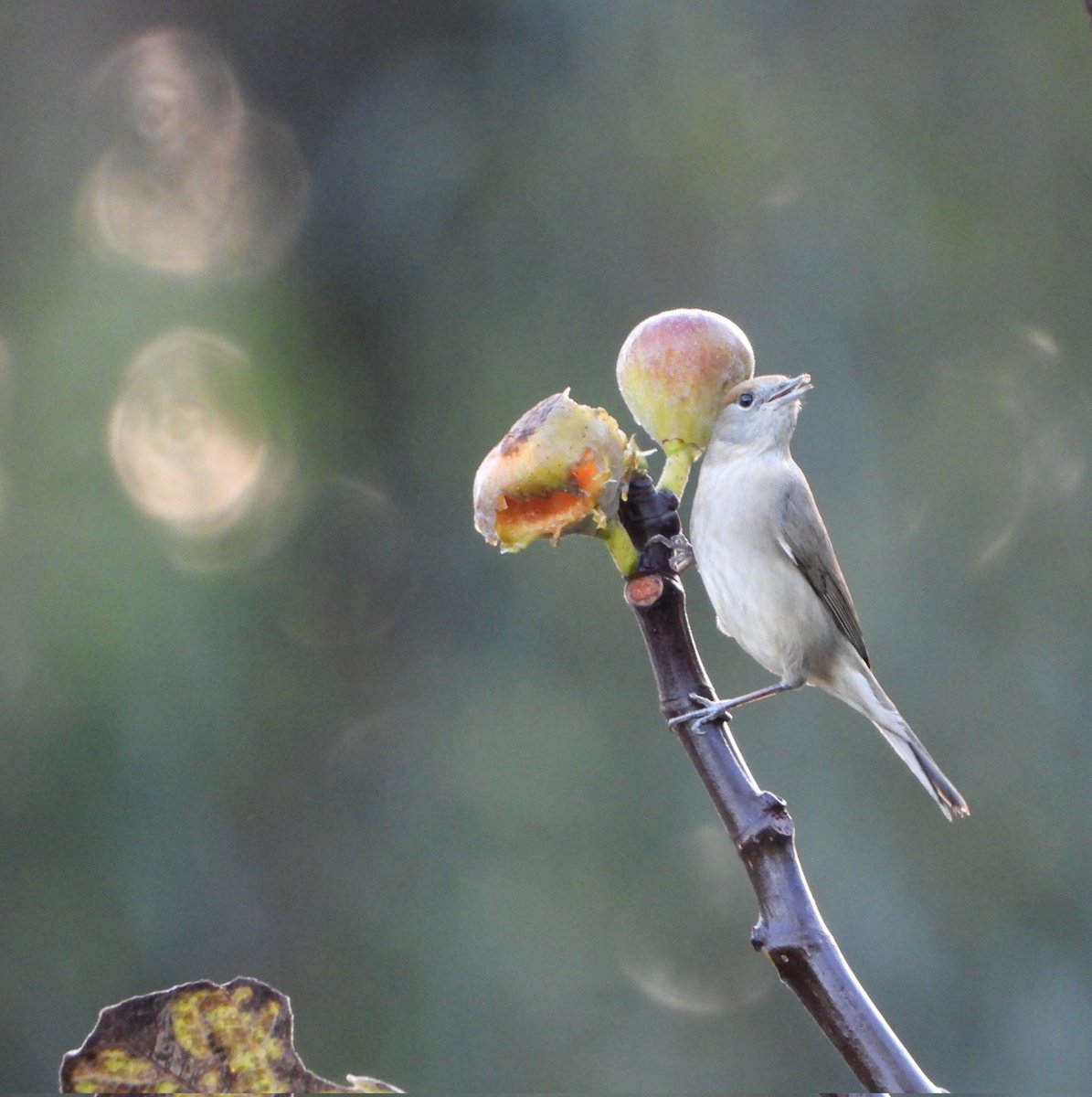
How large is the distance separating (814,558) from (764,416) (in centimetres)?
30

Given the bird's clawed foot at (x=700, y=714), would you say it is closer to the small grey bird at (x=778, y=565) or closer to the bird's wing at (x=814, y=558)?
the small grey bird at (x=778, y=565)

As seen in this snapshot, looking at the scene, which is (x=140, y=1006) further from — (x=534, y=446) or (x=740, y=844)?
(x=534, y=446)

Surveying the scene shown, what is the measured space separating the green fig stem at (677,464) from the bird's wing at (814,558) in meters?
1.11

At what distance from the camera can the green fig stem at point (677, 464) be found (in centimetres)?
115

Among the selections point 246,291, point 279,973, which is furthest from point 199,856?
point 246,291

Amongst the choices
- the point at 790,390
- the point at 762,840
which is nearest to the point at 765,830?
the point at 762,840

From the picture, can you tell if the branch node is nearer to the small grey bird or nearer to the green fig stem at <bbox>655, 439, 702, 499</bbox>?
the green fig stem at <bbox>655, 439, 702, 499</bbox>

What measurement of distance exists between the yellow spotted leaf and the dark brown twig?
0.31m

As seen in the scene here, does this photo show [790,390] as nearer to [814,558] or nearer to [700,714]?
[814,558]

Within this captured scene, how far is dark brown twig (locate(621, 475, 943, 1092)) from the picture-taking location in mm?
837

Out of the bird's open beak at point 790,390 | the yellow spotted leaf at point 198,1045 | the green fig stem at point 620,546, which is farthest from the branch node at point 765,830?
the bird's open beak at point 790,390

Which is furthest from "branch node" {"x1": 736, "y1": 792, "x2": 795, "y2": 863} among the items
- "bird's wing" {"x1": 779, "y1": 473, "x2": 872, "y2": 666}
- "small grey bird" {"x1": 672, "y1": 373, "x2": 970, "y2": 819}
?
"bird's wing" {"x1": 779, "y1": 473, "x2": 872, "y2": 666}

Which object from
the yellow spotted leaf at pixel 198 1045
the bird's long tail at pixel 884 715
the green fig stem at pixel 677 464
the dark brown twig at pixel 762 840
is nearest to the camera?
the yellow spotted leaf at pixel 198 1045

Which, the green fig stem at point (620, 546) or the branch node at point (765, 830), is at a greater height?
the green fig stem at point (620, 546)
